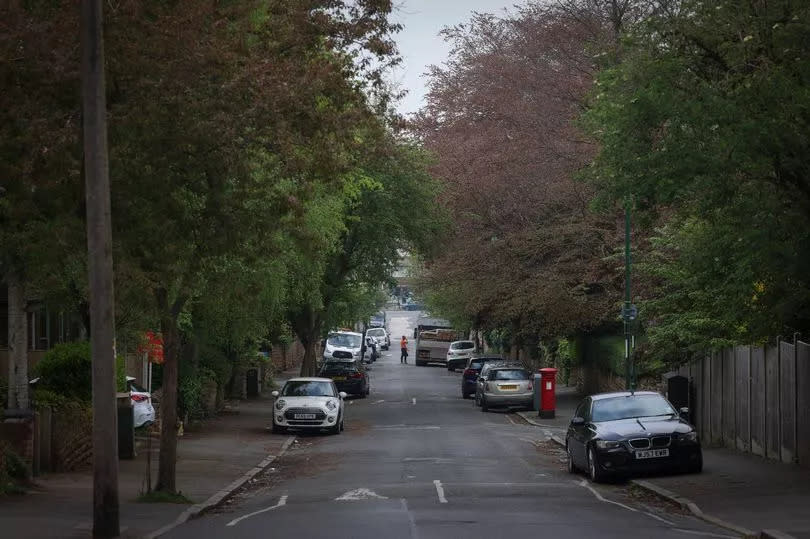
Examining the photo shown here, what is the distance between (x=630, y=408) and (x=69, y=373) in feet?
35.9

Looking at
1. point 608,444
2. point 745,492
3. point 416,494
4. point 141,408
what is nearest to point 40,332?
point 141,408

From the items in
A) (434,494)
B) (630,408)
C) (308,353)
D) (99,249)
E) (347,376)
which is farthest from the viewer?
(308,353)

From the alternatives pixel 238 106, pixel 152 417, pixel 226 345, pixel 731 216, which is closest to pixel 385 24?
pixel 238 106

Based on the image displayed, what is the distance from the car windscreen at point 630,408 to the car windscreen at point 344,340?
5034cm

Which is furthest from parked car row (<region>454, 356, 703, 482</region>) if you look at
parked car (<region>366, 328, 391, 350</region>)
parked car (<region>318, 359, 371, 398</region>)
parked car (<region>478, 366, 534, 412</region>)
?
parked car (<region>366, 328, 391, 350</region>)

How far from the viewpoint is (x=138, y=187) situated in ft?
53.7

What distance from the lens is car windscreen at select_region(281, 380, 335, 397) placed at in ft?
117

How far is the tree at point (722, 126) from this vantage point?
57.0 ft

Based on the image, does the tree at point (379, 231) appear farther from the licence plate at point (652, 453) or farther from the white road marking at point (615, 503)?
the licence plate at point (652, 453)

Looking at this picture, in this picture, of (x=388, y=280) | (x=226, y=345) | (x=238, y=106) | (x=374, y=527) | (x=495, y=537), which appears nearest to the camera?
(x=495, y=537)

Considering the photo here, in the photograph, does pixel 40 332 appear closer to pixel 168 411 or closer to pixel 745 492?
pixel 168 411

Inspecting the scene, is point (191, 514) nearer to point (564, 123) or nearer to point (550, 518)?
point (550, 518)

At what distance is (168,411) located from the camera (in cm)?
1923

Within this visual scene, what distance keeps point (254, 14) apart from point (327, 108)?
66.6 inches
